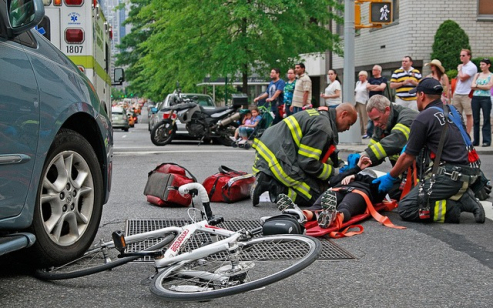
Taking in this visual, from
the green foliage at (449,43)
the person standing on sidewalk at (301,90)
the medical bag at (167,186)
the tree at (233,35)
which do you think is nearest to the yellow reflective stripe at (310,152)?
the medical bag at (167,186)

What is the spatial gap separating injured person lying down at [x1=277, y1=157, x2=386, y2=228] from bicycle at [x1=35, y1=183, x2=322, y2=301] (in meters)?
1.60

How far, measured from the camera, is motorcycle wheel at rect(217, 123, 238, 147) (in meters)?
18.4

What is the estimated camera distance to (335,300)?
14.0 feet

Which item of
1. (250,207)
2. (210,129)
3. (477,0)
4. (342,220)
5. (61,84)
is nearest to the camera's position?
(61,84)

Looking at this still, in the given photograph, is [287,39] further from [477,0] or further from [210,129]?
[210,129]

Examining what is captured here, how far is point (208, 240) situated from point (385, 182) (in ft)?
9.73

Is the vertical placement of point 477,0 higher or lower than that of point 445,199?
higher

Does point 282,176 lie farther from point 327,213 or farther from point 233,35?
point 233,35

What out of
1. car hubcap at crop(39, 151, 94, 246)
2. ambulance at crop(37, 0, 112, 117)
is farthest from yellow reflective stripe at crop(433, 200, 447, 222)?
ambulance at crop(37, 0, 112, 117)

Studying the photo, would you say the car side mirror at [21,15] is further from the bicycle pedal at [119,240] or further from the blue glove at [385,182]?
the blue glove at [385,182]

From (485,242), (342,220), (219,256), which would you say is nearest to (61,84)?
(219,256)

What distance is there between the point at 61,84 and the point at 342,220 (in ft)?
9.41

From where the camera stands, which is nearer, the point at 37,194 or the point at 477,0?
the point at 37,194

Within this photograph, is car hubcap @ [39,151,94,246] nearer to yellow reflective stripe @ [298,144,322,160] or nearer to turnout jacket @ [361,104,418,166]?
yellow reflective stripe @ [298,144,322,160]
